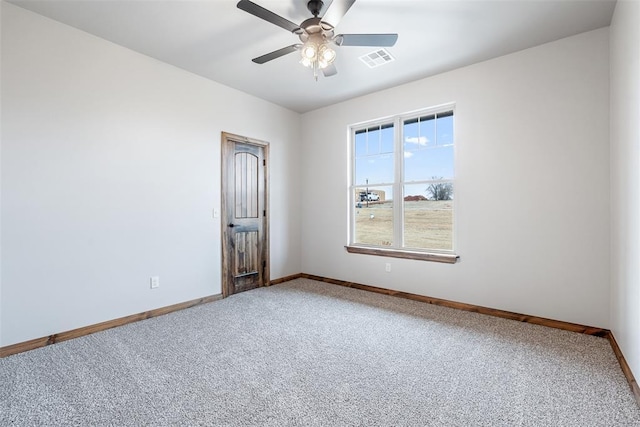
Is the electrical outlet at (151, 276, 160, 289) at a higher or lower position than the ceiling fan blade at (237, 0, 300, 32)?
lower

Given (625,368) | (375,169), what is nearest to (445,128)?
(375,169)

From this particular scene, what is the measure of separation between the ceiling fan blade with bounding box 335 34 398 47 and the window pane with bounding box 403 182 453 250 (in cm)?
196

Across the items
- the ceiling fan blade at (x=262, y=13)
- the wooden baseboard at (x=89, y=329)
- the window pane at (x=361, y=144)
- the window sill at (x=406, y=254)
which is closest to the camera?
the ceiling fan blade at (x=262, y=13)

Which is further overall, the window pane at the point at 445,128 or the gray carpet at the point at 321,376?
the window pane at the point at 445,128

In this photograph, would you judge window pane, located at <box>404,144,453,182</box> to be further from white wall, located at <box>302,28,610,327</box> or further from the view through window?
white wall, located at <box>302,28,610,327</box>

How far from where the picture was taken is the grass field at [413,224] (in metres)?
3.72

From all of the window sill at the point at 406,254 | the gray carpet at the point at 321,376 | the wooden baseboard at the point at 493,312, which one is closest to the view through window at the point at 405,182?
the window sill at the point at 406,254

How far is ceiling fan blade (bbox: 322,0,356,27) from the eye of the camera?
199 centimetres

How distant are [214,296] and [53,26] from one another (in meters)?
3.15

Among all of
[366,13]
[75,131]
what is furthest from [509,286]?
[75,131]

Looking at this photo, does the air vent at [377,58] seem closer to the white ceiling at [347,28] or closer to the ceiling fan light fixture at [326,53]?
the white ceiling at [347,28]

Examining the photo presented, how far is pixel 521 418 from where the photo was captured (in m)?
1.63

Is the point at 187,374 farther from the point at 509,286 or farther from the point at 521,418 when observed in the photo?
the point at 509,286

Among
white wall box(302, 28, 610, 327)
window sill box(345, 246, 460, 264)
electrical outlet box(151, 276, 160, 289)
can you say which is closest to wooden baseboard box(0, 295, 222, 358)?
electrical outlet box(151, 276, 160, 289)
